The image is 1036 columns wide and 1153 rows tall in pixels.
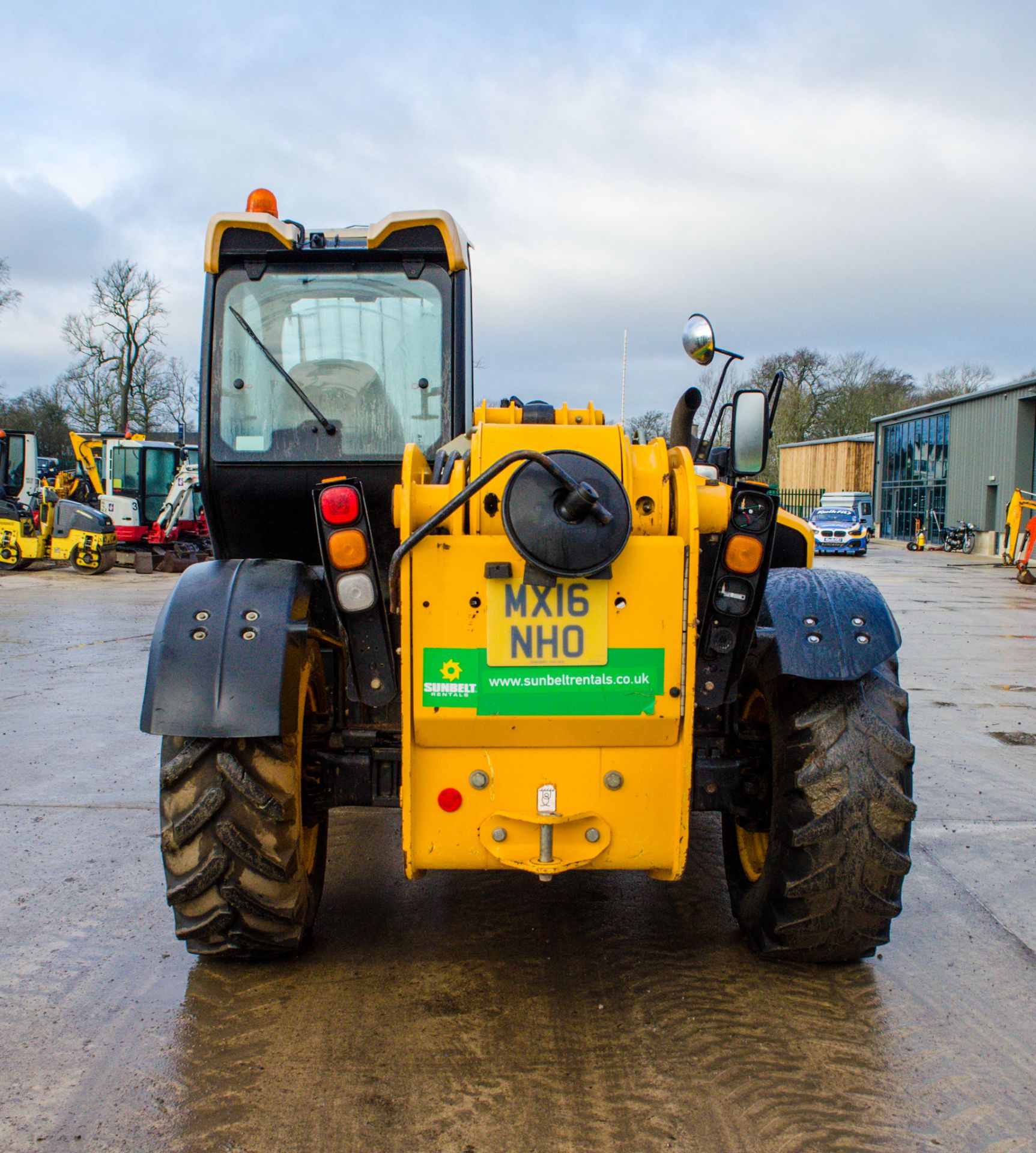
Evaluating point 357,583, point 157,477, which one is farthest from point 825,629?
point 157,477

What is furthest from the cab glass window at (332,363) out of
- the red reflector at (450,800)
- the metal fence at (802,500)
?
the metal fence at (802,500)

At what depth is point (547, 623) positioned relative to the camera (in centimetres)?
281

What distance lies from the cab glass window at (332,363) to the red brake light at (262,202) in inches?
13.8

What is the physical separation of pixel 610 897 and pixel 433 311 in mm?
2494

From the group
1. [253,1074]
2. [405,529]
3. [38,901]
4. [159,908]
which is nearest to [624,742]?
[405,529]

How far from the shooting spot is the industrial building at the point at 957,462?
34750 mm

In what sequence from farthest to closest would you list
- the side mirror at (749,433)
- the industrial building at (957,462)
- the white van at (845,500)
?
1. the white van at (845,500)
2. the industrial building at (957,462)
3. the side mirror at (749,433)

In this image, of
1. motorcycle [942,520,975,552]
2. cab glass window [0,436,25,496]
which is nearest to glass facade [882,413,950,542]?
motorcycle [942,520,975,552]

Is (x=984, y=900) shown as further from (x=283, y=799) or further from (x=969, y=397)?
(x=969, y=397)

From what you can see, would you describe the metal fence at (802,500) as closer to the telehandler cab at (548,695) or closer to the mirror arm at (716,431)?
the mirror arm at (716,431)

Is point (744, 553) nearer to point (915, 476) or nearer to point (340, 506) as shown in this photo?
point (340, 506)

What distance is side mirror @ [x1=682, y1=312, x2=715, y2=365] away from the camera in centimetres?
352

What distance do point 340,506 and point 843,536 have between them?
32383mm

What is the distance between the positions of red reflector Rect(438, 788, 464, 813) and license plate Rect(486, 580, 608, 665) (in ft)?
1.35
